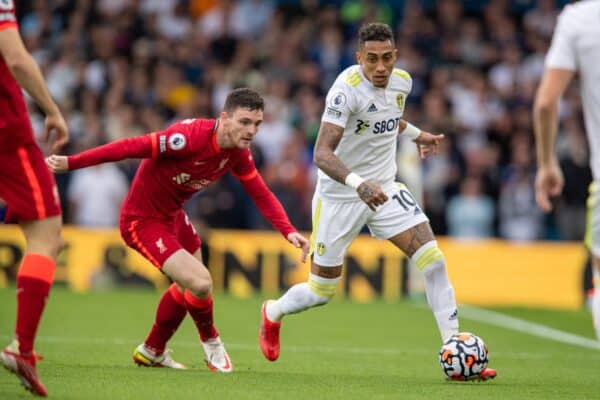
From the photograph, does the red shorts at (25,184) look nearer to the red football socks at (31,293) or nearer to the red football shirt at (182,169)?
the red football socks at (31,293)

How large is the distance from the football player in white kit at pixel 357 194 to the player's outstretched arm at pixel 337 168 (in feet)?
0.03

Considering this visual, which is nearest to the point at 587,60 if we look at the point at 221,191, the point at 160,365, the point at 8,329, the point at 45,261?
the point at 45,261

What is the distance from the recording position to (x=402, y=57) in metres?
21.6

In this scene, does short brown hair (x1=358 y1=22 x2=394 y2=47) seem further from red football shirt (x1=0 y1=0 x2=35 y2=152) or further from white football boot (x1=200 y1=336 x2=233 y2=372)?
red football shirt (x1=0 y1=0 x2=35 y2=152)

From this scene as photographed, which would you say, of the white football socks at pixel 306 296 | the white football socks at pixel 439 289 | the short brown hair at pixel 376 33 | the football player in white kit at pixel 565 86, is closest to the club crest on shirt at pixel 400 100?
the short brown hair at pixel 376 33

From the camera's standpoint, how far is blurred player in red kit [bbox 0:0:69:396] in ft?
23.2

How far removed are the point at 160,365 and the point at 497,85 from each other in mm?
13363

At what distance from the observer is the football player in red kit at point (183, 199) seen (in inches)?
360

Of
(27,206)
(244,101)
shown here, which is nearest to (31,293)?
(27,206)

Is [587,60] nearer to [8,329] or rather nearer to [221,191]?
[8,329]

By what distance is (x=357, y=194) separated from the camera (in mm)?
9406

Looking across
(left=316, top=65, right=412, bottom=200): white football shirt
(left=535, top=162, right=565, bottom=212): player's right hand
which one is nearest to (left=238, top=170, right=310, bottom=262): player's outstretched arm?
(left=316, top=65, right=412, bottom=200): white football shirt

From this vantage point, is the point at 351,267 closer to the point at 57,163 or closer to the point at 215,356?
the point at 215,356

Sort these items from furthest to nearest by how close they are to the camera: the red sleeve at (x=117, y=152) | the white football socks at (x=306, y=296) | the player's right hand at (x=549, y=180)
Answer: the white football socks at (x=306, y=296) → the red sleeve at (x=117, y=152) → the player's right hand at (x=549, y=180)
